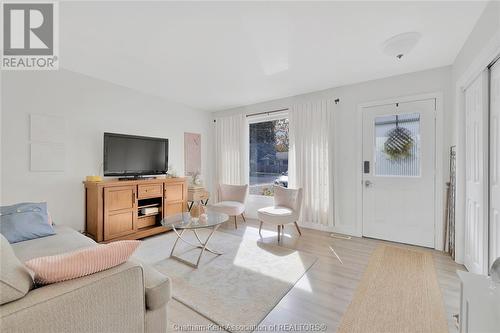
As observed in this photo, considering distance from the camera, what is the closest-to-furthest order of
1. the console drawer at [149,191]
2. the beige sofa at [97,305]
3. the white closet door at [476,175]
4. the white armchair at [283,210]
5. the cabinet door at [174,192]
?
the beige sofa at [97,305] → the white closet door at [476,175] → the white armchair at [283,210] → the console drawer at [149,191] → the cabinet door at [174,192]

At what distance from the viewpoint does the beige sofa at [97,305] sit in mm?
861

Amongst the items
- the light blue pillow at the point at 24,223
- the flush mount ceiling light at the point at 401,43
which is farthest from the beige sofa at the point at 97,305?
the flush mount ceiling light at the point at 401,43

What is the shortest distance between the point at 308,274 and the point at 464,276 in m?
1.42

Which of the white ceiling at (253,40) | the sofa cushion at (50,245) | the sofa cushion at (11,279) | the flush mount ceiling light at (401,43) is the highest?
the white ceiling at (253,40)

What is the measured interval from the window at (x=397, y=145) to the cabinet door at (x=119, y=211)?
380 cm

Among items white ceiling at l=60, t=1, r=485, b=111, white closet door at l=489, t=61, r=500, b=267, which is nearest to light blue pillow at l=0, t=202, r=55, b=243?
white ceiling at l=60, t=1, r=485, b=111

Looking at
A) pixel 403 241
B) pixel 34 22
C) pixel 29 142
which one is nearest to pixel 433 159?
pixel 403 241

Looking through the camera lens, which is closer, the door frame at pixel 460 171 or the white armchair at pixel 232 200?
the door frame at pixel 460 171

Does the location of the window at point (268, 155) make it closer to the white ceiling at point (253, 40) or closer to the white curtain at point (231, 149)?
the white curtain at point (231, 149)

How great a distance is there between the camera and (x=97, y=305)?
3.40 ft

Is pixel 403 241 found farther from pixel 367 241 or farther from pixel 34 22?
pixel 34 22

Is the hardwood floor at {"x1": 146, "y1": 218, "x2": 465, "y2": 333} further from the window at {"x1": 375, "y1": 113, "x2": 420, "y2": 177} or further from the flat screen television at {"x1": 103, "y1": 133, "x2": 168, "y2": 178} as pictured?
the flat screen television at {"x1": 103, "y1": 133, "x2": 168, "y2": 178}

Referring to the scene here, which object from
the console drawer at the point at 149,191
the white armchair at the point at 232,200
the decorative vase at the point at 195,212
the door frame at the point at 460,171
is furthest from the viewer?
the white armchair at the point at 232,200

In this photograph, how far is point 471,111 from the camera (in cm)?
243
